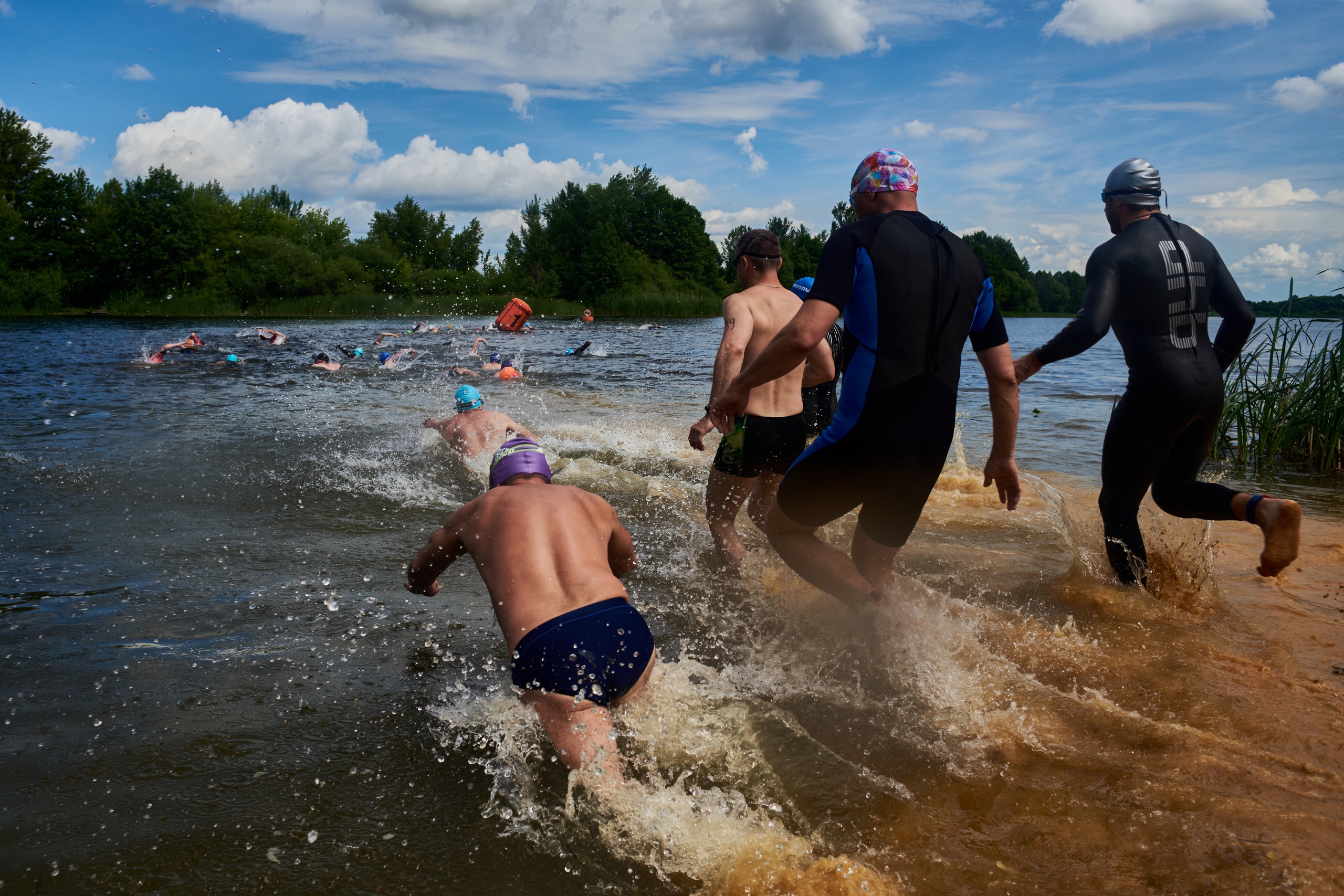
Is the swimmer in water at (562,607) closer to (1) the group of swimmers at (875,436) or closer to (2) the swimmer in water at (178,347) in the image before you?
(1) the group of swimmers at (875,436)

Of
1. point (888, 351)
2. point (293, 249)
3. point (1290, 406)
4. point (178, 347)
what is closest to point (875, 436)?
point (888, 351)

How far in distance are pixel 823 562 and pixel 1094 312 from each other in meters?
1.95

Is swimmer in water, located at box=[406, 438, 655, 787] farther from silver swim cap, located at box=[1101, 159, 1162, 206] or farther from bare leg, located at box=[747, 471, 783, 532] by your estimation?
silver swim cap, located at box=[1101, 159, 1162, 206]

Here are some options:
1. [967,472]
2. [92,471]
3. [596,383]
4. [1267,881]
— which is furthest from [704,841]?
[596,383]

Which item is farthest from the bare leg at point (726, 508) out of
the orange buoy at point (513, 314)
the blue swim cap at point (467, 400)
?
the orange buoy at point (513, 314)

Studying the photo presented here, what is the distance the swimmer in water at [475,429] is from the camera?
8023 millimetres

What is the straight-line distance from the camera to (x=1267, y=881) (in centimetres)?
219

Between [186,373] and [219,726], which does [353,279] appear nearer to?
[186,373]

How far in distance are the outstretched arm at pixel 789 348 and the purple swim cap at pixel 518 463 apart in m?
0.85

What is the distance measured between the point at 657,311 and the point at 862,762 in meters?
64.6

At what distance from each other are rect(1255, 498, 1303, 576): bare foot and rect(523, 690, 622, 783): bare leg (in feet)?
9.88

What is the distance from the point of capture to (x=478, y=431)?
8.09 metres

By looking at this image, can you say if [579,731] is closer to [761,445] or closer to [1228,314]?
[761,445]

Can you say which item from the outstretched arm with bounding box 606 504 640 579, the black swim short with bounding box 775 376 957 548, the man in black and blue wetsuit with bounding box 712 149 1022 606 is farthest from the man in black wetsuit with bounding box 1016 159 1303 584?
the outstretched arm with bounding box 606 504 640 579
